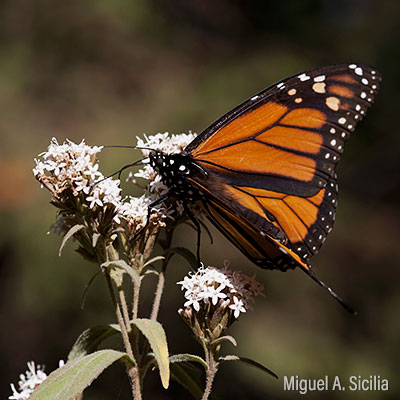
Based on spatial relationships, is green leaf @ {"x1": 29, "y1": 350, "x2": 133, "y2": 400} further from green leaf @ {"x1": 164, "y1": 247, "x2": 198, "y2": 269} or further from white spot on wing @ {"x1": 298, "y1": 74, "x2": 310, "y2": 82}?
white spot on wing @ {"x1": 298, "y1": 74, "x2": 310, "y2": 82}

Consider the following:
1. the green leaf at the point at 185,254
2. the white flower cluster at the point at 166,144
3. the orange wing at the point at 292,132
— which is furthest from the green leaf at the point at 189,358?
the white flower cluster at the point at 166,144

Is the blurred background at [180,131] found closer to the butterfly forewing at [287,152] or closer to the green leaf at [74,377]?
the butterfly forewing at [287,152]

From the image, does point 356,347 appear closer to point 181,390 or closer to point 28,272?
point 181,390

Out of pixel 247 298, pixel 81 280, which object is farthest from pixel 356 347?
pixel 247 298

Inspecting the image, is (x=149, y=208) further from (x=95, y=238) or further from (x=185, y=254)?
(x=95, y=238)

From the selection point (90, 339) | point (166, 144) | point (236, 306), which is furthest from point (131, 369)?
point (166, 144)

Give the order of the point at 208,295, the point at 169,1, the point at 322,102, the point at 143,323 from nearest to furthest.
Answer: the point at 143,323
the point at 208,295
the point at 322,102
the point at 169,1
